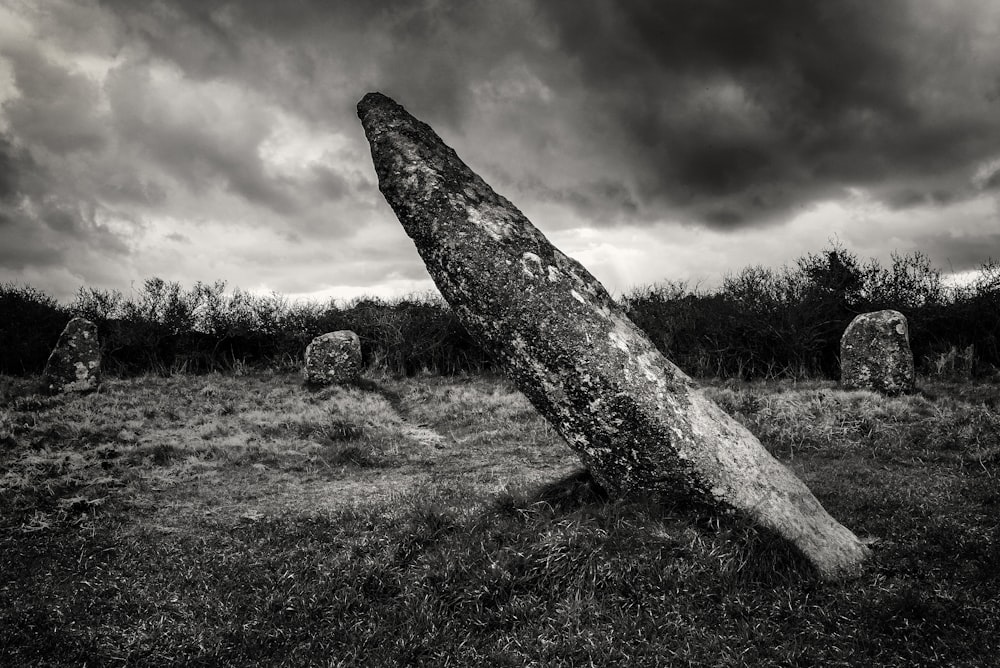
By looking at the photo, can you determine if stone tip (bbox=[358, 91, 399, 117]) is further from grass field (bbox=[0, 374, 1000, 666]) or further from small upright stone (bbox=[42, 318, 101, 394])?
small upright stone (bbox=[42, 318, 101, 394])

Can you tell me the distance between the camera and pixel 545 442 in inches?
398

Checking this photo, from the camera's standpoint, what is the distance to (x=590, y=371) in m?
4.42

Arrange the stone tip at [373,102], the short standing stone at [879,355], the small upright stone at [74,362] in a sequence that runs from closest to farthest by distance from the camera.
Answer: the stone tip at [373,102], the short standing stone at [879,355], the small upright stone at [74,362]

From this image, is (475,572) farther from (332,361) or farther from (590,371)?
(332,361)

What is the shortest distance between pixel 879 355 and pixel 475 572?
12274 mm

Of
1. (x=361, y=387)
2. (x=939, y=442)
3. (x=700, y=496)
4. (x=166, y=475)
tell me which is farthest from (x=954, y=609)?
(x=361, y=387)

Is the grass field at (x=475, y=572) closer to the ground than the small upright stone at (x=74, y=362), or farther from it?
closer to the ground

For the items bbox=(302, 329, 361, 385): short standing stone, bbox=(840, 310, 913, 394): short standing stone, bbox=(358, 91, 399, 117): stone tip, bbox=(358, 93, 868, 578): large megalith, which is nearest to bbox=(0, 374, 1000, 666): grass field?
bbox=(358, 93, 868, 578): large megalith

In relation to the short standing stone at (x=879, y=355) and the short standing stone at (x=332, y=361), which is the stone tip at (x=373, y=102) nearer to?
the short standing stone at (x=332, y=361)

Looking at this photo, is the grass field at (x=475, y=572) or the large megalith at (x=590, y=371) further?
the large megalith at (x=590, y=371)

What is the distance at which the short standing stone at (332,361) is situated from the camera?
639 inches

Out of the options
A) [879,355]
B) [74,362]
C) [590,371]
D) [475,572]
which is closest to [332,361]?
[74,362]

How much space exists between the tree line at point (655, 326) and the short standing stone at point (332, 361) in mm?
2400

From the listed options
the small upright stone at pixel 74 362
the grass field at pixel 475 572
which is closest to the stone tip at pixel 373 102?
the grass field at pixel 475 572
